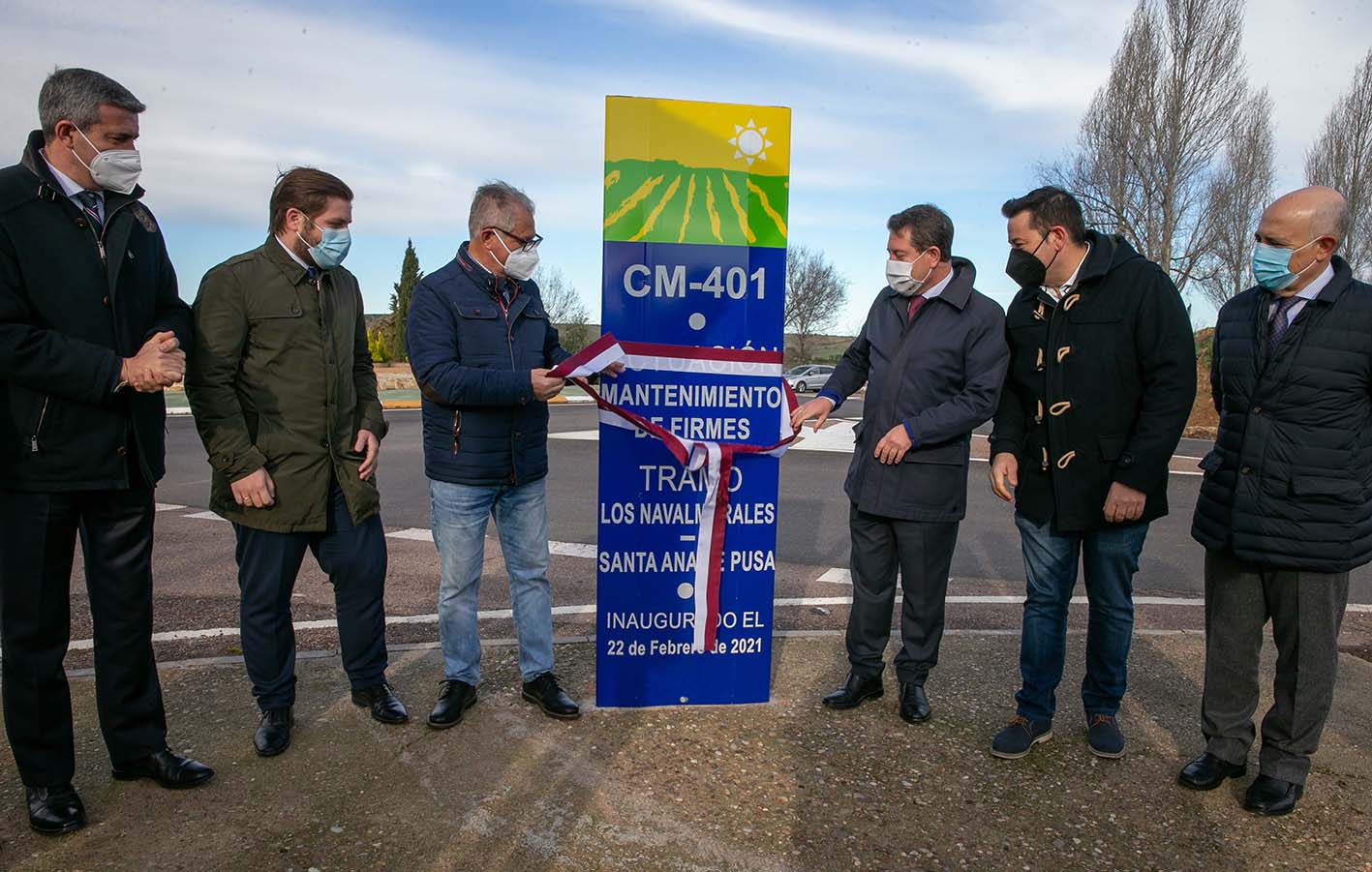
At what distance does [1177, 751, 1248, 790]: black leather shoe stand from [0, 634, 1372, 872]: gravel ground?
0.18ft

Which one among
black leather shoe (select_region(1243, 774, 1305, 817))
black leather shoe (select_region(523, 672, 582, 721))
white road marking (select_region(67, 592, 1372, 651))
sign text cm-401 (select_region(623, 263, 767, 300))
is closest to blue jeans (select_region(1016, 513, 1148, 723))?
black leather shoe (select_region(1243, 774, 1305, 817))

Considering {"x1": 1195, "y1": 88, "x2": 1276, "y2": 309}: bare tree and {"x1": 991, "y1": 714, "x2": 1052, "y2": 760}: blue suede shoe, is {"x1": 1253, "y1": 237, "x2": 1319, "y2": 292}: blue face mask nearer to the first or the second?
{"x1": 991, "y1": 714, "x2": 1052, "y2": 760}: blue suede shoe

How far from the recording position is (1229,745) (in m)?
3.41

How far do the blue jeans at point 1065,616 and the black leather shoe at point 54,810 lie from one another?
131 inches

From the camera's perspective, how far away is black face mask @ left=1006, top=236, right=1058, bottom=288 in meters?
3.69

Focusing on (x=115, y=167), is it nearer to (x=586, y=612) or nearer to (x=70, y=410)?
(x=70, y=410)

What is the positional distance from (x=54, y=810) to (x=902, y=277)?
3.50 m

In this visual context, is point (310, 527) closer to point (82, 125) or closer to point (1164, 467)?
point (82, 125)

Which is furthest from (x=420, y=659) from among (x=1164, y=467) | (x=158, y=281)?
(x=1164, y=467)

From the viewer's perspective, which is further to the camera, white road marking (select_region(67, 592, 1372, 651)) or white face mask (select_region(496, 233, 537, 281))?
white road marking (select_region(67, 592, 1372, 651))

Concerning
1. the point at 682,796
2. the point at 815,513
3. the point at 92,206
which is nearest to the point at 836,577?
the point at 815,513

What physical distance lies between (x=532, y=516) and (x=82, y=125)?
2061 mm

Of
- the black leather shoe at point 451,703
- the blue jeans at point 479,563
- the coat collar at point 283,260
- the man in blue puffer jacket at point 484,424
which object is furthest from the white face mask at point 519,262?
the black leather shoe at point 451,703

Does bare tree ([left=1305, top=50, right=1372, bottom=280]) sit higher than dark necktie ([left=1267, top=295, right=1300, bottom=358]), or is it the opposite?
bare tree ([left=1305, top=50, right=1372, bottom=280])
